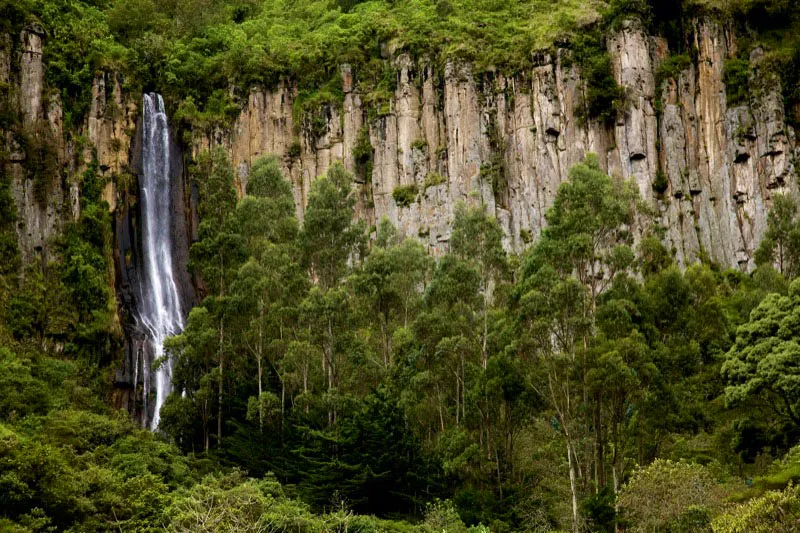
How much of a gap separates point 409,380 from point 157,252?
77.3 ft

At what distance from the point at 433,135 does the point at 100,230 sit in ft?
72.0

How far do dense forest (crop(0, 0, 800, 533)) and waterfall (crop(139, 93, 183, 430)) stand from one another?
6.14ft

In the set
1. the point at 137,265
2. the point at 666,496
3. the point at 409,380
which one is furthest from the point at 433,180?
the point at 666,496

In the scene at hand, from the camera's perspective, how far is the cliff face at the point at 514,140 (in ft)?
203

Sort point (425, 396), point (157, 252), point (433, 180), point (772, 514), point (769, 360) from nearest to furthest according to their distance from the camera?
point (772, 514) < point (769, 360) < point (425, 396) < point (157, 252) < point (433, 180)

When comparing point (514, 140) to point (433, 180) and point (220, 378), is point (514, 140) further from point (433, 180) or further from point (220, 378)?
point (220, 378)

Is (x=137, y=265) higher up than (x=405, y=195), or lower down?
lower down

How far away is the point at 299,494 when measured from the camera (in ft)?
126

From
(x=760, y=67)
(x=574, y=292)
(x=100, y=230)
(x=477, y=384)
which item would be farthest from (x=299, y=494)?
(x=760, y=67)

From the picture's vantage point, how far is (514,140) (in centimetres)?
6694

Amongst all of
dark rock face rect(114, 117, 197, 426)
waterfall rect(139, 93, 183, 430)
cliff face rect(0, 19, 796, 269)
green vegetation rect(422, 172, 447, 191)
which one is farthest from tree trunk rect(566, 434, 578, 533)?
green vegetation rect(422, 172, 447, 191)

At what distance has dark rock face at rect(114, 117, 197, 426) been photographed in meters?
53.5

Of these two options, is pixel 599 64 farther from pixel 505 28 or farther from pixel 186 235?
pixel 186 235

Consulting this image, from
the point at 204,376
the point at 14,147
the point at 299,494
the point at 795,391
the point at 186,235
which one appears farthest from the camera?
the point at 186,235
